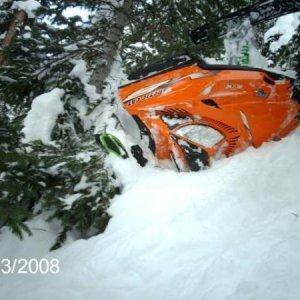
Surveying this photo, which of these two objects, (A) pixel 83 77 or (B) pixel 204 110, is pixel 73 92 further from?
(B) pixel 204 110

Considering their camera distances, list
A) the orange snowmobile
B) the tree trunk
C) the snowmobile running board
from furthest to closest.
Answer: the tree trunk
the snowmobile running board
the orange snowmobile

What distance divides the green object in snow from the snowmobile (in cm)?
37

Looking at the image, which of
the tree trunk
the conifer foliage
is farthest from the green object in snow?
the tree trunk

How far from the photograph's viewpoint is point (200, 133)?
4.39 metres

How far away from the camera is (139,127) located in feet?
15.2

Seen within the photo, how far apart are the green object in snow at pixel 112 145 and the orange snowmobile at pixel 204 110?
0.41 m

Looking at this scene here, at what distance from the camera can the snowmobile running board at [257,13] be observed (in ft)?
16.6

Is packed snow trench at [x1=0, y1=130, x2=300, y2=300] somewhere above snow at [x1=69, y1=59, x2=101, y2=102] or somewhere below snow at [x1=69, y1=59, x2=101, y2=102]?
below

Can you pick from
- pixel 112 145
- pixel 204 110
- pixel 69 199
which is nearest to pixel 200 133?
pixel 204 110

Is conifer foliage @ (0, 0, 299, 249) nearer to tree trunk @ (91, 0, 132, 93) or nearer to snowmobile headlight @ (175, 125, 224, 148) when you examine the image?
tree trunk @ (91, 0, 132, 93)

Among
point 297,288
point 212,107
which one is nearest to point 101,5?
point 212,107

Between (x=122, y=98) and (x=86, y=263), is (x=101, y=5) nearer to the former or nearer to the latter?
(x=122, y=98)

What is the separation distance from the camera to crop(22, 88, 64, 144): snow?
16.7ft

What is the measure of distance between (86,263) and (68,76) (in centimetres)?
346
